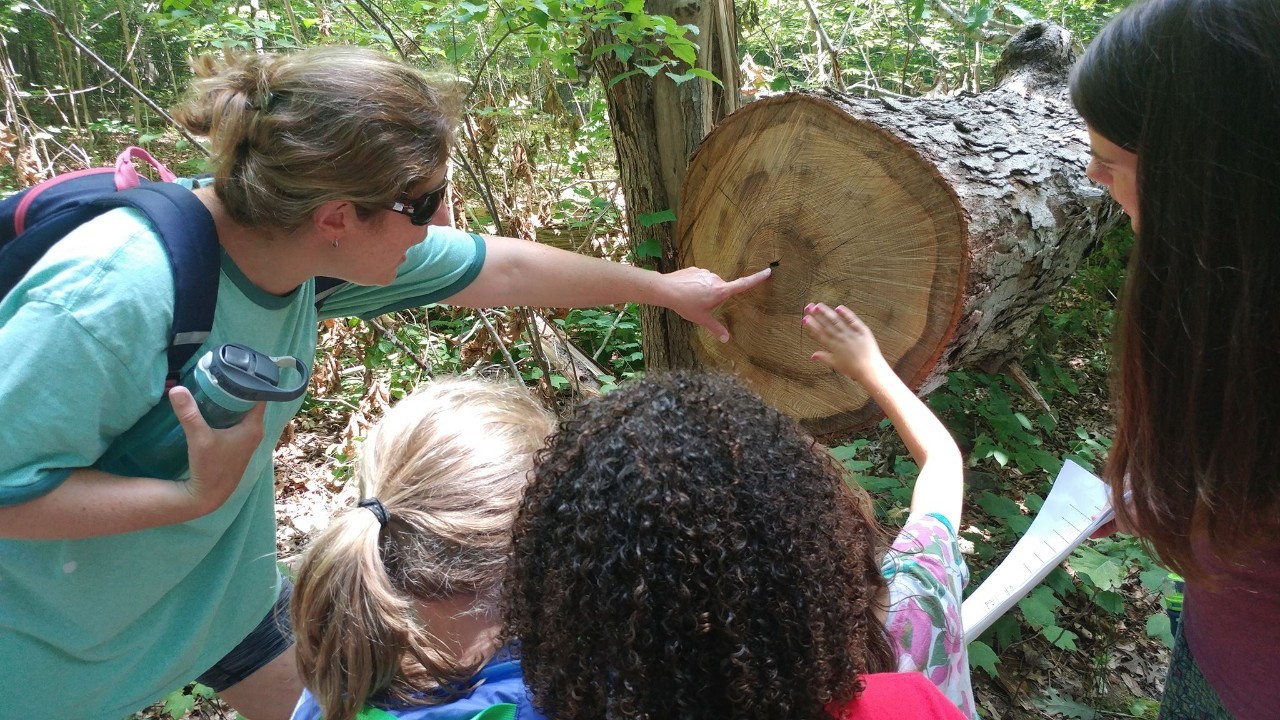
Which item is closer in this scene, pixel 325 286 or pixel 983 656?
pixel 325 286

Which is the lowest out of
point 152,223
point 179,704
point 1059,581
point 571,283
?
point 179,704

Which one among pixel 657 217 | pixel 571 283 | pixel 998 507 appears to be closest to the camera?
pixel 571 283

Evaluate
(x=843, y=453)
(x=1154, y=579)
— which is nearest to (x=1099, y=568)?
(x=1154, y=579)

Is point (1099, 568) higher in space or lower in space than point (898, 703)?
lower

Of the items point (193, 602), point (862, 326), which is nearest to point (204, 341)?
point (193, 602)

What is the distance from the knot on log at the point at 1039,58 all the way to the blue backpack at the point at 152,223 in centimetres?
267

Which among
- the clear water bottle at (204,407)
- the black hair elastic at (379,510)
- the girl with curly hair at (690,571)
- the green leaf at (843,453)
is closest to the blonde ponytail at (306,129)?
the clear water bottle at (204,407)

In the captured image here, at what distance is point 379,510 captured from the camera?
1.05 metres

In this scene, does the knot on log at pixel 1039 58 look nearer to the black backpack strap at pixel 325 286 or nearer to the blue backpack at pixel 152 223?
the black backpack strap at pixel 325 286

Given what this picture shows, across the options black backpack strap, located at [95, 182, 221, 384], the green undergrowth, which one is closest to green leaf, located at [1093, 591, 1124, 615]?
the green undergrowth

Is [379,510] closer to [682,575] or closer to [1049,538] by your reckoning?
[682,575]

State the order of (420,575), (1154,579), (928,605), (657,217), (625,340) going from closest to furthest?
1. (420,575)
2. (928,605)
3. (1154,579)
4. (657,217)
5. (625,340)

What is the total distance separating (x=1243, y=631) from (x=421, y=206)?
1.49 metres

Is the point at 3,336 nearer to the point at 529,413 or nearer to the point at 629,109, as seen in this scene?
the point at 529,413
